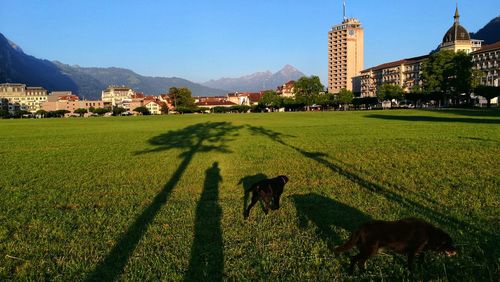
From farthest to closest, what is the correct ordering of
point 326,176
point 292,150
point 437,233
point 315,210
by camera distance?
point 292,150, point 326,176, point 315,210, point 437,233

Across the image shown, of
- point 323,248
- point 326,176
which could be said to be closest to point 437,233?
point 323,248

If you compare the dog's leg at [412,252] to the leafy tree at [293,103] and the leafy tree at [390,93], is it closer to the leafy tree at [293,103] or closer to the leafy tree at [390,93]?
the leafy tree at [390,93]

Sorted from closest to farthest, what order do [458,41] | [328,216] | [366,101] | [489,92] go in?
[328,216] < [489,92] < [366,101] < [458,41]

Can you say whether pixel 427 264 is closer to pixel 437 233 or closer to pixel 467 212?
pixel 437 233

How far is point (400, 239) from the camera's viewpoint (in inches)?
186

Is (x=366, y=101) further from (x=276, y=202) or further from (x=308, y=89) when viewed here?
(x=276, y=202)

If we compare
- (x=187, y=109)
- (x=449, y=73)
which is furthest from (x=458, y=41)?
(x=187, y=109)

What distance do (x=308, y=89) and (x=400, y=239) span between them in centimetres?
13287

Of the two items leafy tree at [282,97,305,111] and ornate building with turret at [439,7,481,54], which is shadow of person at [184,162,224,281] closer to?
leafy tree at [282,97,305,111]

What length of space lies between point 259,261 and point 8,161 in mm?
16307

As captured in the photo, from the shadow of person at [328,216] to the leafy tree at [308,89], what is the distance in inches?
4969

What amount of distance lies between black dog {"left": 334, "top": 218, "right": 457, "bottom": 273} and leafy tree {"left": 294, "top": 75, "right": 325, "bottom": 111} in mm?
129775

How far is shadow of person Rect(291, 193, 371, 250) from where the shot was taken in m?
6.57

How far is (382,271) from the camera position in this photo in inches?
202
